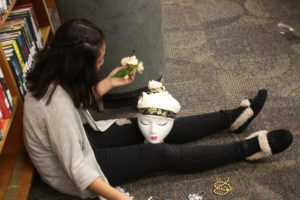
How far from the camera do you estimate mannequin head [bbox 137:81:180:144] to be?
60.2 inches

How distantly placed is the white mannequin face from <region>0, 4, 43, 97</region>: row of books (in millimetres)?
589

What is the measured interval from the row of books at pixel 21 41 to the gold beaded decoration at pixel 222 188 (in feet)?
3.27

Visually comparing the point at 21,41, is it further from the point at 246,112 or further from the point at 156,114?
the point at 246,112

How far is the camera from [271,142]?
1.54 metres

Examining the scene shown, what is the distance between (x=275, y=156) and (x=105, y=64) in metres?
0.98

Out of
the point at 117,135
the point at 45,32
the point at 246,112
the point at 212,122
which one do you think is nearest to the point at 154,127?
the point at 117,135

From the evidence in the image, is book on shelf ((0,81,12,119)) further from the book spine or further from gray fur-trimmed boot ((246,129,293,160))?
gray fur-trimmed boot ((246,129,293,160))

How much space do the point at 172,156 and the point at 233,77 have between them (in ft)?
2.94

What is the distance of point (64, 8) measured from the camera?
1739mm

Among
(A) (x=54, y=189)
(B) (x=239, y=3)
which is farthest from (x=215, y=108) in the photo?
(B) (x=239, y=3)

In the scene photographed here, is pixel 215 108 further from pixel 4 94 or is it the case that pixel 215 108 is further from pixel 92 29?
pixel 4 94

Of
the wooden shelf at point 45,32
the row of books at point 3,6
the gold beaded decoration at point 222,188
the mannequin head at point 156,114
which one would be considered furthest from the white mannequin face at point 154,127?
the wooden shelf at point 45,32

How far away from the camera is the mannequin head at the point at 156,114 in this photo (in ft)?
5.01

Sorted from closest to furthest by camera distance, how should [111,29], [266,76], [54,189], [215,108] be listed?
1. [54,189]
2. [111,29]
3. [215,108]
4. [266,76]
